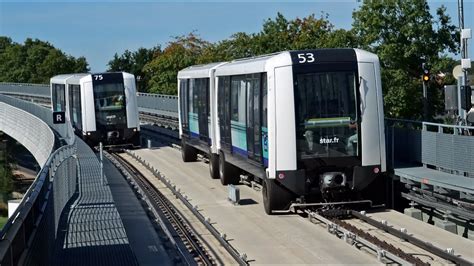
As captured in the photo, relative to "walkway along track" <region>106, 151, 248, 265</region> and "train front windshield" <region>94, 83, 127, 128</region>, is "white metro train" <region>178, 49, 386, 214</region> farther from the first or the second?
"train front windshield" <region>94, 83, 127, 128</region>

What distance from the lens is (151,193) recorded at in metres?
21.4

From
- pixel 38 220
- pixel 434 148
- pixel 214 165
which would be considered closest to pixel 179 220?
pixel 434 148

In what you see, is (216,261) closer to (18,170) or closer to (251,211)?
(251,211)

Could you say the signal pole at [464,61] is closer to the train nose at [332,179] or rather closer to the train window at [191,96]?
the train nose at [332,179]

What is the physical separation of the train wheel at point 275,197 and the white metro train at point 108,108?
18.9 m

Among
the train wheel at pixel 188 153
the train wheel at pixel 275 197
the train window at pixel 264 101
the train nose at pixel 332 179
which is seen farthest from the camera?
the train wheel at pixel 188 153

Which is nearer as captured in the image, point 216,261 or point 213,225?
point 216,261

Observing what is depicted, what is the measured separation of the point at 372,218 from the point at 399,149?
4.79 m

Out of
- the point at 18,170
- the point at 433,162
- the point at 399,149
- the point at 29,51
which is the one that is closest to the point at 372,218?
the point at 433,162

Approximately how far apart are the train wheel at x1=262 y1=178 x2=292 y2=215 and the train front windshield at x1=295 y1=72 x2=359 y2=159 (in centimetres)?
81

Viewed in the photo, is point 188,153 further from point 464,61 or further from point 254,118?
point 464,61

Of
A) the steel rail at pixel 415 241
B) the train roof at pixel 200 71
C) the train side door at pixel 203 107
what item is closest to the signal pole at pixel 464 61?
the steel rail at pixel 415 241

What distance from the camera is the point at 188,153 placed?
93.8 ft

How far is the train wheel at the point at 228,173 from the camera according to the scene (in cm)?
2139
